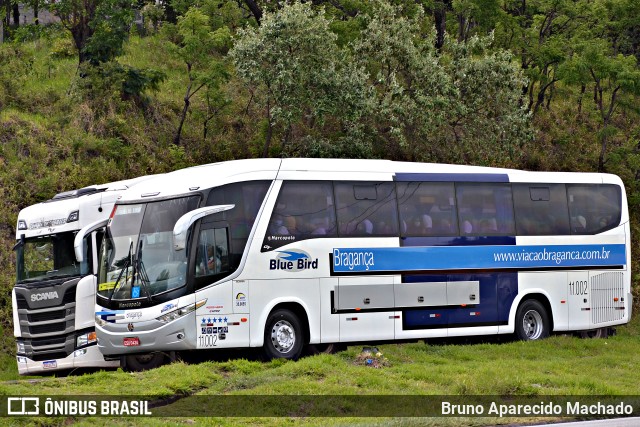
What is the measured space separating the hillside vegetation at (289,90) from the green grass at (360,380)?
367 inches

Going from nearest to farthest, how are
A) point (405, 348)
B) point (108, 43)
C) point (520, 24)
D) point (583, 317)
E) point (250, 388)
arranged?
point (250, 388) < point (405, 348) < point (583, 317) < point (108, 43) < point (520, 24)

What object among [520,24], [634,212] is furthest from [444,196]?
[520,24]

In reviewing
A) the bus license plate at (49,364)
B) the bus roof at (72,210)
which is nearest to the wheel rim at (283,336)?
the bus roof at (72,210)

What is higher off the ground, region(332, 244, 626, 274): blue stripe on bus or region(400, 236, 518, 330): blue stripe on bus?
region(332, 244, 626, 274): blue stripe on bus

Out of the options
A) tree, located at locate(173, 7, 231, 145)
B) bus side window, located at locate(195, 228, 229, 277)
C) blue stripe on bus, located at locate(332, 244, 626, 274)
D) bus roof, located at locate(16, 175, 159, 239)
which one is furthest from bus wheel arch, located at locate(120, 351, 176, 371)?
tree, located at locate(173, 7, 231, 145)

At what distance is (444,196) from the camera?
2192 cm

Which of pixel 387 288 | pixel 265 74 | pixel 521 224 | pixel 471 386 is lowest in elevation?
pixel 471 386

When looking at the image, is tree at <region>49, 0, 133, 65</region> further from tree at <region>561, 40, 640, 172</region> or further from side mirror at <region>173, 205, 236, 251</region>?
side mirror at <region>173, 205, 236, 251</region>

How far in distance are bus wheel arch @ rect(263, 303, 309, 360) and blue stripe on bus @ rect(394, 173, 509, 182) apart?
3925 millimetres

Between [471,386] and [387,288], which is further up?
[387,288]

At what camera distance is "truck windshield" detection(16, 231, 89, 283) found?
779 inches

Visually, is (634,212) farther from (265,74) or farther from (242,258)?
(242,258)

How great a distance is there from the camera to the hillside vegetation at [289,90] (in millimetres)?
28344

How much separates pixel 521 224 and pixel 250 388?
9.97 m
